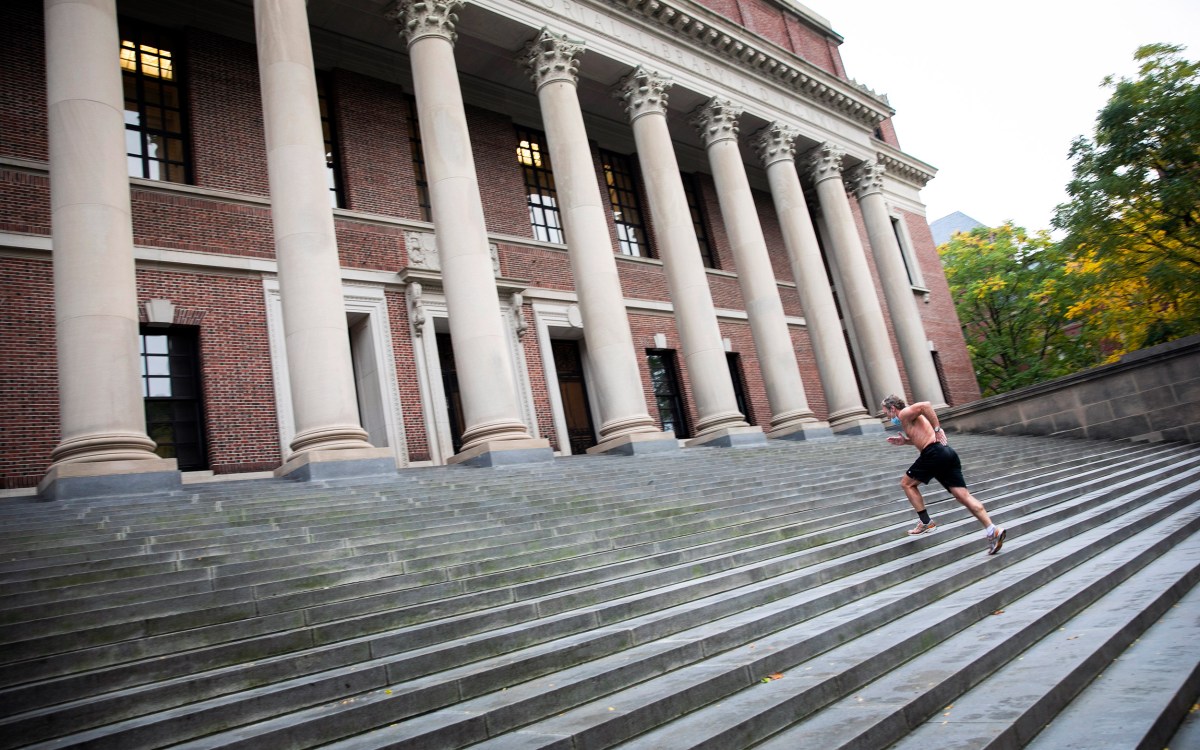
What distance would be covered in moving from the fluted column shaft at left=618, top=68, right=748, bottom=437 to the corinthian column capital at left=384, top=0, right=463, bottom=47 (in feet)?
19.1

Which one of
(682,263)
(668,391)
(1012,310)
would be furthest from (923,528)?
(1012,310)

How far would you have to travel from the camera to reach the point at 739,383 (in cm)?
2684

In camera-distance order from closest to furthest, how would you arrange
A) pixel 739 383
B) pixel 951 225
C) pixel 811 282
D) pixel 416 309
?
pixel 416 309
pixel 811 282
pixel 739 383
pixel 951 225

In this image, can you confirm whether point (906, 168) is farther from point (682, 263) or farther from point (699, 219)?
point (682, 263)

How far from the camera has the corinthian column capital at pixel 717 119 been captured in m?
22.6

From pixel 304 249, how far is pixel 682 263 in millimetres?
9895

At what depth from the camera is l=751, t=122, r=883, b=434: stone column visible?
23.0 metres

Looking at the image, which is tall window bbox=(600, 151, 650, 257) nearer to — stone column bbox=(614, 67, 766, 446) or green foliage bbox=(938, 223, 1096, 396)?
stone column bbox=(614, 67, 766, 446)

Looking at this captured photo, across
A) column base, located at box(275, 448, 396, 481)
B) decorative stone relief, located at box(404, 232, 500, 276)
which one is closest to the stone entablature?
decorative stone relief, located at box(404, 232, 500, 276)

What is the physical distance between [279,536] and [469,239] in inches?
330

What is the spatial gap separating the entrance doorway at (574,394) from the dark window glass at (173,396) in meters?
9.30

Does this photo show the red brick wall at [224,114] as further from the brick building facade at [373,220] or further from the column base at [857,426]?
the column base at [857,426]

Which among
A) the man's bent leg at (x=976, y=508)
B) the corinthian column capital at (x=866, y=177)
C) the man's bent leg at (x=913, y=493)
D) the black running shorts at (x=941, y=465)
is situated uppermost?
the corinthian column capital at (x=866, y=177)

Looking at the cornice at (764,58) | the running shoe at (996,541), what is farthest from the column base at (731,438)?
the cornice at (764,58)
